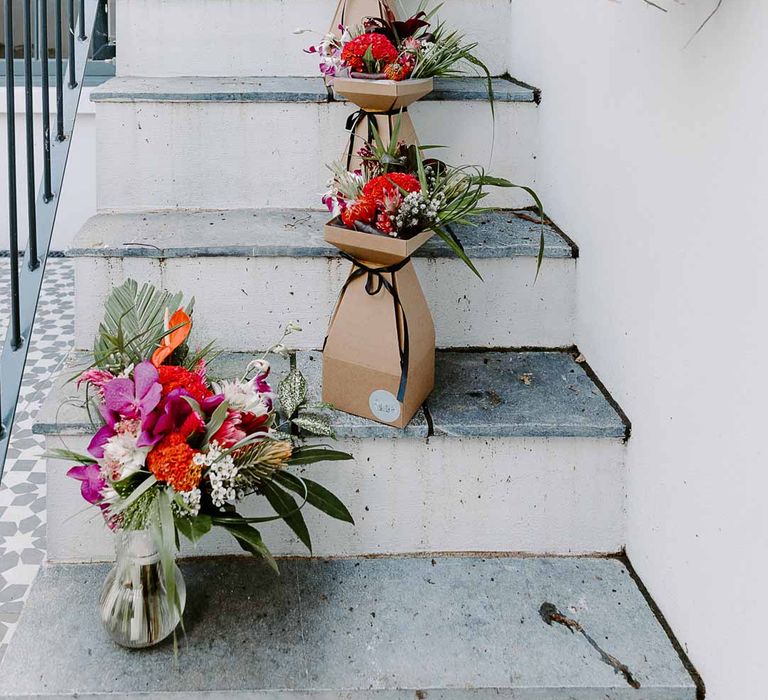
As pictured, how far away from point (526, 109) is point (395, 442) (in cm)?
78

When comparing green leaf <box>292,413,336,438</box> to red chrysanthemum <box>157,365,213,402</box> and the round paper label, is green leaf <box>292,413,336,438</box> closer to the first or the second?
the round paper label

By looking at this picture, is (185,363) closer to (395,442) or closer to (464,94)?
(395,442)

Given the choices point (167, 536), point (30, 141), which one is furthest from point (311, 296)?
point (167, 536)

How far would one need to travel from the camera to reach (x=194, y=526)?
90 centimetres

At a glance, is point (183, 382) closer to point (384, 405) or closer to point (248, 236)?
point (384, 405)

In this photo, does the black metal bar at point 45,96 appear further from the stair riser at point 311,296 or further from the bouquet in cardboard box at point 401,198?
the bouquet in cardboard box at point 401,198

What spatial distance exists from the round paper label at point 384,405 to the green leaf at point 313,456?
9 cm

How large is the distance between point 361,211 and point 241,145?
540 mm

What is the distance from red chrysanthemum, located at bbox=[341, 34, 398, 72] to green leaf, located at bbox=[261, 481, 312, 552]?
70 centimetres

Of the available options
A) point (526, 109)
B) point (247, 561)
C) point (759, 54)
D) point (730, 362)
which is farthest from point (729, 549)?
point (526, 109)

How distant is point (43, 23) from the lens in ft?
4.36

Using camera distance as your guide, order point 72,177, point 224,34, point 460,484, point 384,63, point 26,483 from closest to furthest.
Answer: point 460,484
point 384,63
point 26,483
point 224,34
point 72,177

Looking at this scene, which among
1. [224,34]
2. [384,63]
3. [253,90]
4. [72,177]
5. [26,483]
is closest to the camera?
[384,63]

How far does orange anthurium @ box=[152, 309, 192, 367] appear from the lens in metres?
1.01
